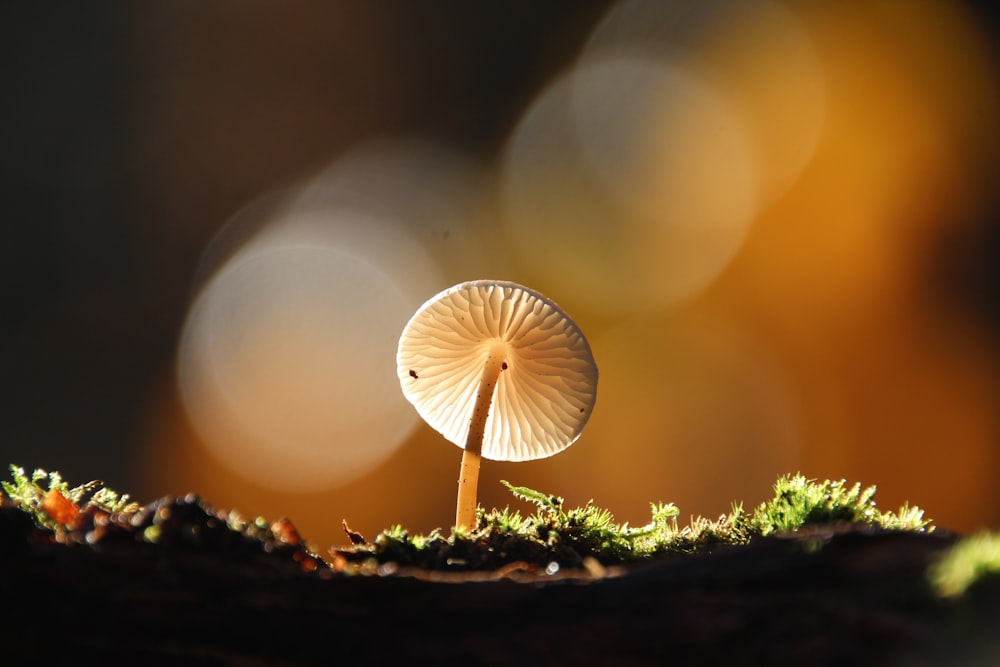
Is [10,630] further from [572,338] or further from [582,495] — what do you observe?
[582,495]

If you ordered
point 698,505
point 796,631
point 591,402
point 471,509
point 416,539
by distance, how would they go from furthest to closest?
point 698,505 → point 591,402 → point 471,509 → point 416,539 → point 796,631

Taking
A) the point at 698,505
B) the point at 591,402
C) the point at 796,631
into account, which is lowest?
the point at 796,631

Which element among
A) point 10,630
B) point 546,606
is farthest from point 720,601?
point 10,630

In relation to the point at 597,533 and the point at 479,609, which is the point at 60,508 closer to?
the point at 479,609

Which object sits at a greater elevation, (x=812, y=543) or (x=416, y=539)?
(x=416, y=539)

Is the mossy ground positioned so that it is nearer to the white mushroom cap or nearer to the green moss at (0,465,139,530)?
the green moss at (0,465,139,530)

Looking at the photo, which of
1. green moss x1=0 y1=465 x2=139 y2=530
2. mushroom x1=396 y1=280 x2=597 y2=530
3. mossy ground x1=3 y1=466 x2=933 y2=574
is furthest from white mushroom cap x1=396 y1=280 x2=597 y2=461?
green moss x1=0 y1=465 x2=139 y2=530
